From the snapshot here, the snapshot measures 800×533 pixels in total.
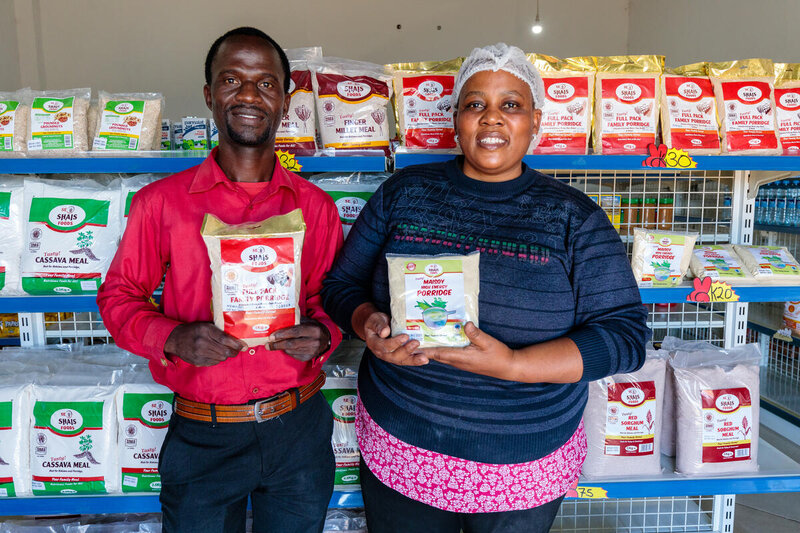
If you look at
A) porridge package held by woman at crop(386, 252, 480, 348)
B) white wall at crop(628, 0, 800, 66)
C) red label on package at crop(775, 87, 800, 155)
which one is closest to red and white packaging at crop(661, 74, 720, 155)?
red label on package at crop(775, 87, 800, 155)

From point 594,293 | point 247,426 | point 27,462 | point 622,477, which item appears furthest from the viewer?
point 622,477

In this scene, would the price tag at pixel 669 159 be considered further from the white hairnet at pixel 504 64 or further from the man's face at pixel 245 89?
the man's face at pixel 245 89

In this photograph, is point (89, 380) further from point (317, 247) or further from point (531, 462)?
point (531, 462)

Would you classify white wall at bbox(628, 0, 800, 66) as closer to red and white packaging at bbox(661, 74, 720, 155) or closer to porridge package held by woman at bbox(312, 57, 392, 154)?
red and white packaging at bbox(661, 74, 720, 155)

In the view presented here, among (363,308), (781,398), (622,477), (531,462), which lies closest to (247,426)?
(363,308)

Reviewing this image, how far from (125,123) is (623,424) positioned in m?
1.98

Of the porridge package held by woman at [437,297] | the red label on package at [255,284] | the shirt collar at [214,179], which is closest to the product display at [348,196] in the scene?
the shirt collar at [214,179]

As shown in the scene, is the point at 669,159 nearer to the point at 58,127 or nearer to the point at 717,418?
the point at 717,418

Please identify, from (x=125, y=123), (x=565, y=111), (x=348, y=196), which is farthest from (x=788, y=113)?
(x=125, y=123)

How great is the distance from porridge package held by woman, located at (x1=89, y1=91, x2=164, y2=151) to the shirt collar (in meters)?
0.52

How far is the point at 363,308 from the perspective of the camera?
4.27 feet

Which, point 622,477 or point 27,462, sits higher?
point 27,462

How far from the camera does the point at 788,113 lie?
6.31 ft

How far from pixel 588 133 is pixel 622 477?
3.95 ft
